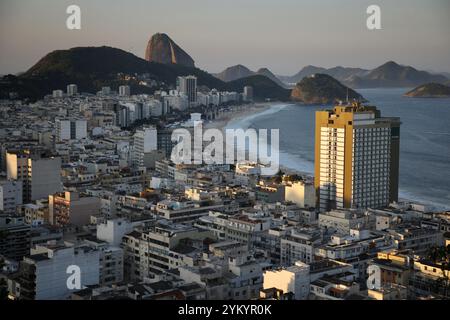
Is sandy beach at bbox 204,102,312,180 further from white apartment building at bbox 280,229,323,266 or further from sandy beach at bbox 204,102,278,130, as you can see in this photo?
white apartment building at bbox 280,229,323,266

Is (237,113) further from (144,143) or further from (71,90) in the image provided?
(144,143)

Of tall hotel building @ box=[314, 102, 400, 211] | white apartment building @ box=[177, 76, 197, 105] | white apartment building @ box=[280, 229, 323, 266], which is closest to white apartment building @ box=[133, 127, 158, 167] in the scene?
tall hotel building @ box=[314, 102, 400, 211]

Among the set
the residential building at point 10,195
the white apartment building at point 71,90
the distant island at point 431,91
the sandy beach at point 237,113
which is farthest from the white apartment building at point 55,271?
the distant island at point 431,91

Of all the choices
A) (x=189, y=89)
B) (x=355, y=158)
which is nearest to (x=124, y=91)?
(x=189, y=89)

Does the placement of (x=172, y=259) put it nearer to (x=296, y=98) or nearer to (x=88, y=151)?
(x=88, y=151)

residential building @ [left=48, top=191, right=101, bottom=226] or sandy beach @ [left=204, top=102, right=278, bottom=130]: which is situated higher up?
sandy beach @ [left=204, top=102, right=278, bottom=130]

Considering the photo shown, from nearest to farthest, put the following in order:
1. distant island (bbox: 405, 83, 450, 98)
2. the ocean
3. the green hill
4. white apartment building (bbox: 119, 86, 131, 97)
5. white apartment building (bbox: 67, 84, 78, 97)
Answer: the ocean
the green hill
white apartment building (bbox: 67, 84, 78, 97)
white apartment building (bbox: 119, 86, 131, 97)
distant island (bbox: 405, 83, 450, 98)
